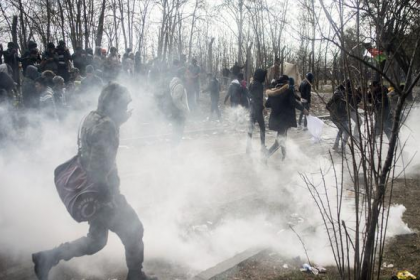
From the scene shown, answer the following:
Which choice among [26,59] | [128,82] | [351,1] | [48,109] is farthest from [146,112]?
[351,1]

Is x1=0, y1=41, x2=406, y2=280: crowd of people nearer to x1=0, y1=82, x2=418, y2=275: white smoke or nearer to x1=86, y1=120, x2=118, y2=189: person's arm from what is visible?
x1=86, y1=120, x2=118, y2=189: person's arm

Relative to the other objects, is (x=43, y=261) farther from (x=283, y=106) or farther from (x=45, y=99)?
(x=45, y=99)

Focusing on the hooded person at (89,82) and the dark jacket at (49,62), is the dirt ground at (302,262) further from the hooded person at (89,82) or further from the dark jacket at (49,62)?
the dark jacket at (49,62)

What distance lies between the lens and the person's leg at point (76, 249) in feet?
9.15

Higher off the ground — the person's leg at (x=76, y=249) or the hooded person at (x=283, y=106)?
the hooded person at (x=283, y=106)

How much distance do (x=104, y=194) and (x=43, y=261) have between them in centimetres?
74

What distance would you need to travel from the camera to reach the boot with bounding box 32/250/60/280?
2785mm

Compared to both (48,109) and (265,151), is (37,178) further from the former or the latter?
(265,151)

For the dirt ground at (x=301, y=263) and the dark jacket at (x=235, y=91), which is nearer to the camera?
the dirt ground at (x=301, y=263)

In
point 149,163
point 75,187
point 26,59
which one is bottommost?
point 149,163

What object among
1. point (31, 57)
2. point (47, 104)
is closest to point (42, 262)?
point (47, 104)

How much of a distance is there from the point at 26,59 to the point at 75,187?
376 inches

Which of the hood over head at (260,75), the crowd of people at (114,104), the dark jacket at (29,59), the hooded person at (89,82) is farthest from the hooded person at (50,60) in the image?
the hood over head at (260,75)

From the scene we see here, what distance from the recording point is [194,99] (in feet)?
45.5
